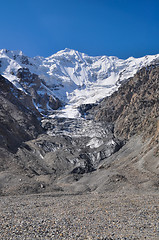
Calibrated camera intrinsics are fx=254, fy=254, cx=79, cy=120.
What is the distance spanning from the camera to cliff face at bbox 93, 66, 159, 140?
66338 mm

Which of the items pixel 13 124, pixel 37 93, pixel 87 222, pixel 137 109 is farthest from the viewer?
pixel 37 93

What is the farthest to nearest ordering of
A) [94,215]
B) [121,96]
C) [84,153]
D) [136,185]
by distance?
[121,96]
[84,153]
[136,185]
[94,215]

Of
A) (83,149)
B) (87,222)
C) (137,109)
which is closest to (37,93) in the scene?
(137,109)

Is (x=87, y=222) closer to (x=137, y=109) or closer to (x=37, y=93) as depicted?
(x=137, y=109)

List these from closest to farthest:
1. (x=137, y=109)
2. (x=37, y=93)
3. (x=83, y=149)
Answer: (x=83, y=149)
(x=137, y=109)
(x=37, y=93)

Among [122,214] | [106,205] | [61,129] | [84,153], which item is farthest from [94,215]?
[61,129]

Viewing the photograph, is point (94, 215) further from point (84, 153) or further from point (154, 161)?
point (84, 153)

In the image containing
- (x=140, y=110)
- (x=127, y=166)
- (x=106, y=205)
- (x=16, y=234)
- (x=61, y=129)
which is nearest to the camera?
(x=16, y=234)

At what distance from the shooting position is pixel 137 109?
273 ft

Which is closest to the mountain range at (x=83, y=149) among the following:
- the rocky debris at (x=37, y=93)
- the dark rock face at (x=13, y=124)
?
the dark rock face at (x=13, y=124)

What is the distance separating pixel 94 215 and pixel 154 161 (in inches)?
1117

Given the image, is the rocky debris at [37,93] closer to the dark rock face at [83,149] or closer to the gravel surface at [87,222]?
the dark rock face at [83,149]

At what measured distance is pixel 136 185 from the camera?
34500 millimetres

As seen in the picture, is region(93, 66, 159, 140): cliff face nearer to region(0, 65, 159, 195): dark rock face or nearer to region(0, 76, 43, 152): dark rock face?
region(0, 65, 159, 195): dark rock face
